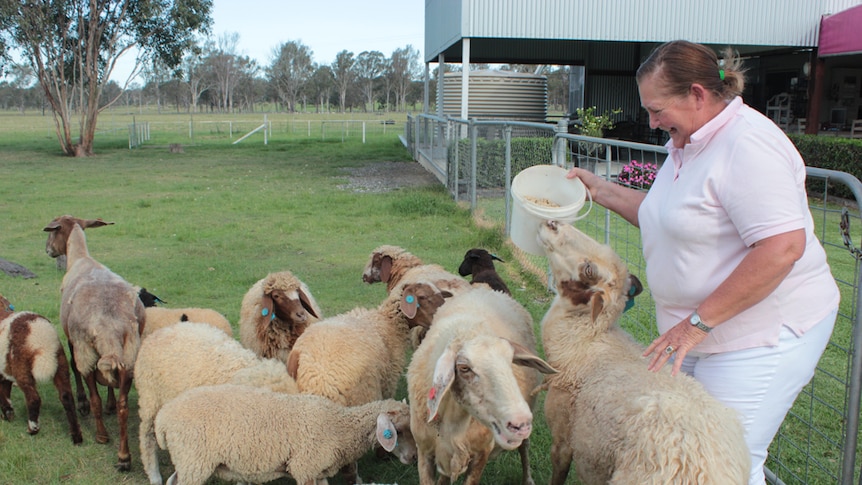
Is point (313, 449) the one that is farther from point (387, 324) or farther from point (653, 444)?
point (653, 444)

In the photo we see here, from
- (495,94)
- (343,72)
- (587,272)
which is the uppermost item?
(343,72)

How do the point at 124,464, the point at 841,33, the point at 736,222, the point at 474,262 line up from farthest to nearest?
the point at 841,33
the point at 474,262
the point at 124,464
the point at 736,222

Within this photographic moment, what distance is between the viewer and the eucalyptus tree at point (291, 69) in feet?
293

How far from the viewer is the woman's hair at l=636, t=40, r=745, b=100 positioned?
8.13ft

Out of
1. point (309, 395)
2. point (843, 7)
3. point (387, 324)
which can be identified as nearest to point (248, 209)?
point (387, 324)

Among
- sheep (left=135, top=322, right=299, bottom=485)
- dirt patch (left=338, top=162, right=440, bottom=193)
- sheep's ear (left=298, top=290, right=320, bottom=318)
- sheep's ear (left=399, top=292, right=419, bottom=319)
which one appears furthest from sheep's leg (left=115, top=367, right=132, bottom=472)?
dirt patch (left=338, top=162, right=440, bottom=193)

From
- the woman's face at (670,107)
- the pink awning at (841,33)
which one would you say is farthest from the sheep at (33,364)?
the pink awning at (841,33)

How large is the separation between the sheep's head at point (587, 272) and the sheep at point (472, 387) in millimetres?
447

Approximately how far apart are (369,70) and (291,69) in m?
10.4

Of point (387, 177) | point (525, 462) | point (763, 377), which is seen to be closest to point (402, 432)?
point (525, 462)

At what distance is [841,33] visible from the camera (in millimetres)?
18250

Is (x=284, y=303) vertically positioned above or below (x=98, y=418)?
above

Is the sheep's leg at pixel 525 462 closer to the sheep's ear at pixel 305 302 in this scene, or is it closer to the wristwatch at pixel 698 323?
the wristwatch at pixel 698 323

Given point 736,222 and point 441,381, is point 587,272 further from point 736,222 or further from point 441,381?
point 736,222
